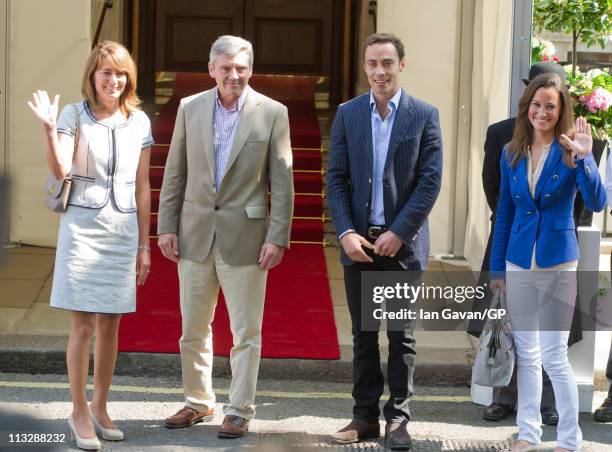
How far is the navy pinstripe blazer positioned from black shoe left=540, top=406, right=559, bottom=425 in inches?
46.8

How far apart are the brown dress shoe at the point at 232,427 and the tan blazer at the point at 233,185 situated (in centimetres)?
78

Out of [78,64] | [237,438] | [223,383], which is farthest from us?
[78,64]

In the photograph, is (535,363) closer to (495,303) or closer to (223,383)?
(495,303)

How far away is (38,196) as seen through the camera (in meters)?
9.01

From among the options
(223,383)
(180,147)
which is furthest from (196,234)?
(223,383)

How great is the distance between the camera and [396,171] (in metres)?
4.80

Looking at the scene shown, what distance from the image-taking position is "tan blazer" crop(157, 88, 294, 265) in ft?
16.2

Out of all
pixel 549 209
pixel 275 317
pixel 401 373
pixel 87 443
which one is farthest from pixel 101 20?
pixel 549 209

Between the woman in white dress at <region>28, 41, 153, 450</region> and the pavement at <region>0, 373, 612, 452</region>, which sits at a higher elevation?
the woman in white dress at <region>28, 41, 153, 450</region>

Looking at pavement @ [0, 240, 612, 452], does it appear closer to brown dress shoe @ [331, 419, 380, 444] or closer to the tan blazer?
brown dress shoe @ [331, 419, 380, 444]

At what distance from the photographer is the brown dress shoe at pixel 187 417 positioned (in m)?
5.08

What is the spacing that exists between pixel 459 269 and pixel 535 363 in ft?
12.8

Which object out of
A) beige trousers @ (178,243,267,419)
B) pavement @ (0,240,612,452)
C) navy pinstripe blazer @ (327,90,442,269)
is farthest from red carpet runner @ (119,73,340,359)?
navy pinstripe blazer @ (327,90,442,269)

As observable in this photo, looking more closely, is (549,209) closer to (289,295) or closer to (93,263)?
(93,263)
